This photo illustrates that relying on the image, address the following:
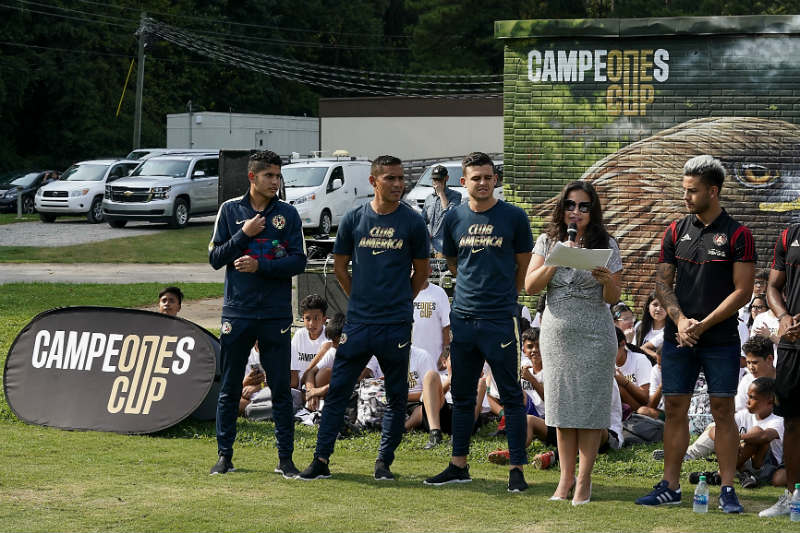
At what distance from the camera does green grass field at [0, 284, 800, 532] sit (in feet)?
20.0

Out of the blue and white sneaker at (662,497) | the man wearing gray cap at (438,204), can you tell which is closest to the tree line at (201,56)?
the man wearing gray cap at (438,204)

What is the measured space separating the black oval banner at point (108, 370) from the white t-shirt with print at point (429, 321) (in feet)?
6.14

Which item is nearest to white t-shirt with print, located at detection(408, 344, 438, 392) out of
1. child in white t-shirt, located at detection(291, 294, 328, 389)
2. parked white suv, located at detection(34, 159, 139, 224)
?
child in white t-shirt, located at detection(291, 294, 328, 389)

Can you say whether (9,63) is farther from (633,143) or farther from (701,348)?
(701,348)

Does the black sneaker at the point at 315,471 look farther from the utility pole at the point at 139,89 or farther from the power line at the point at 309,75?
the power line at the point at 309,75

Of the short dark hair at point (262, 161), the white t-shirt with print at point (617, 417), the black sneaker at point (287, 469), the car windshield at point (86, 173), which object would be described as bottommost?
the black sneaker at point (287, 469)

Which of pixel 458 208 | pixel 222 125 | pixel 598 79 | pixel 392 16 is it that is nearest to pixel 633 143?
pixel 598 79

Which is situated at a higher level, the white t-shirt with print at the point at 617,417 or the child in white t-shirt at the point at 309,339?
the child in white t-shirt at the point at 309,339

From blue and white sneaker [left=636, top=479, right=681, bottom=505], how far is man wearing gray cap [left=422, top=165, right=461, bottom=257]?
21.7 feet

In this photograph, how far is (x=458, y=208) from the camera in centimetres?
734

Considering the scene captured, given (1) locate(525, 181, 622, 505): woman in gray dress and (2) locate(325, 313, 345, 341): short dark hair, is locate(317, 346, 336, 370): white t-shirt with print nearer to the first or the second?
(2) locate(325, 313, 345, 341): short dark hair

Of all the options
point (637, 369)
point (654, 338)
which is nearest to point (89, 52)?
point (654, 338)

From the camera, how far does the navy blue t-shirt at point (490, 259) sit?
23.3 ft

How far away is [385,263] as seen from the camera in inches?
286
